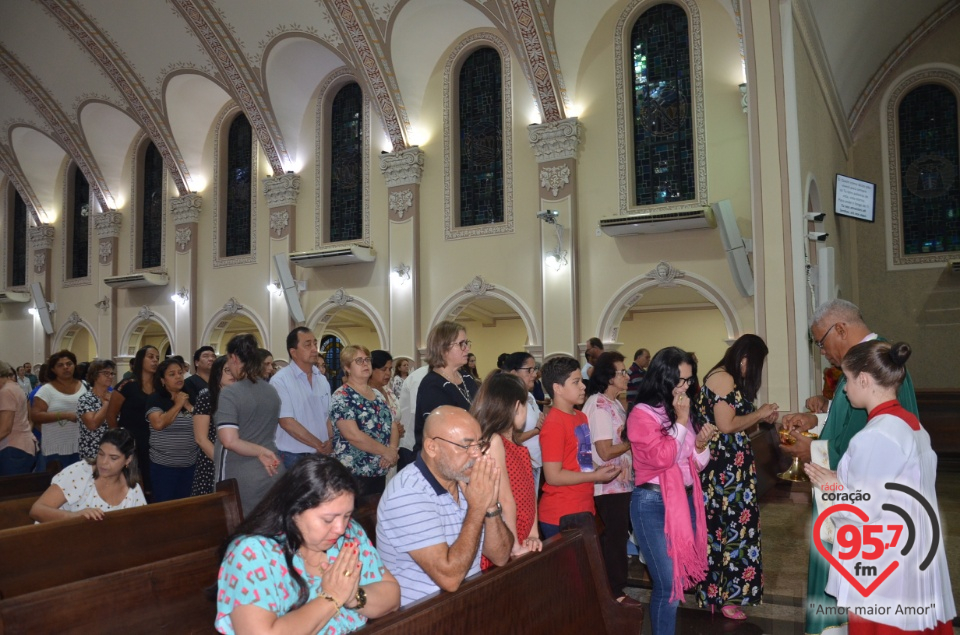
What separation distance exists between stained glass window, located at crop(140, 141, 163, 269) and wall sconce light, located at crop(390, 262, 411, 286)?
5.99 m

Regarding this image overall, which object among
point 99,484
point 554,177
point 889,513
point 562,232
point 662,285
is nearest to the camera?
point 889,513

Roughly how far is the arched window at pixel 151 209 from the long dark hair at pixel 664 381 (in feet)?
45.0

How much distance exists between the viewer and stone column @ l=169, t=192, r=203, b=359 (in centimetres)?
1386

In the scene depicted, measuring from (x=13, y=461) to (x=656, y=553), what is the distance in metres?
4.49

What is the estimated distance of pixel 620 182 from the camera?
33.8 feet

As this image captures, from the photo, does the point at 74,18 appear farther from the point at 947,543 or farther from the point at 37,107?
the point at 947,543

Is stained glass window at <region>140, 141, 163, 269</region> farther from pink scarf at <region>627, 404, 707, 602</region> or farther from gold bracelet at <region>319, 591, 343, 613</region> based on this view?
gold bracelet at <region>319, 591, 343, 613</region>

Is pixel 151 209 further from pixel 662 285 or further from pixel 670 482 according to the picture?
pixel 670 482

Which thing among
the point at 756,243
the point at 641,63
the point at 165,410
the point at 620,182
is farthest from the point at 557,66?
the point at 165,410

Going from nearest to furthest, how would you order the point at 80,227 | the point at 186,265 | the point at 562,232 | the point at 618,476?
the point at 618,476, the point at 562,232, the point at 186,265, the point at 80,227

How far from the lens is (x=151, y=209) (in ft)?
48.9

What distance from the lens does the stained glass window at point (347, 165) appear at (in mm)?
12602

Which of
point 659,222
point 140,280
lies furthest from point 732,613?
point 140,280

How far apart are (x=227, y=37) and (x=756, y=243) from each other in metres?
9.63
